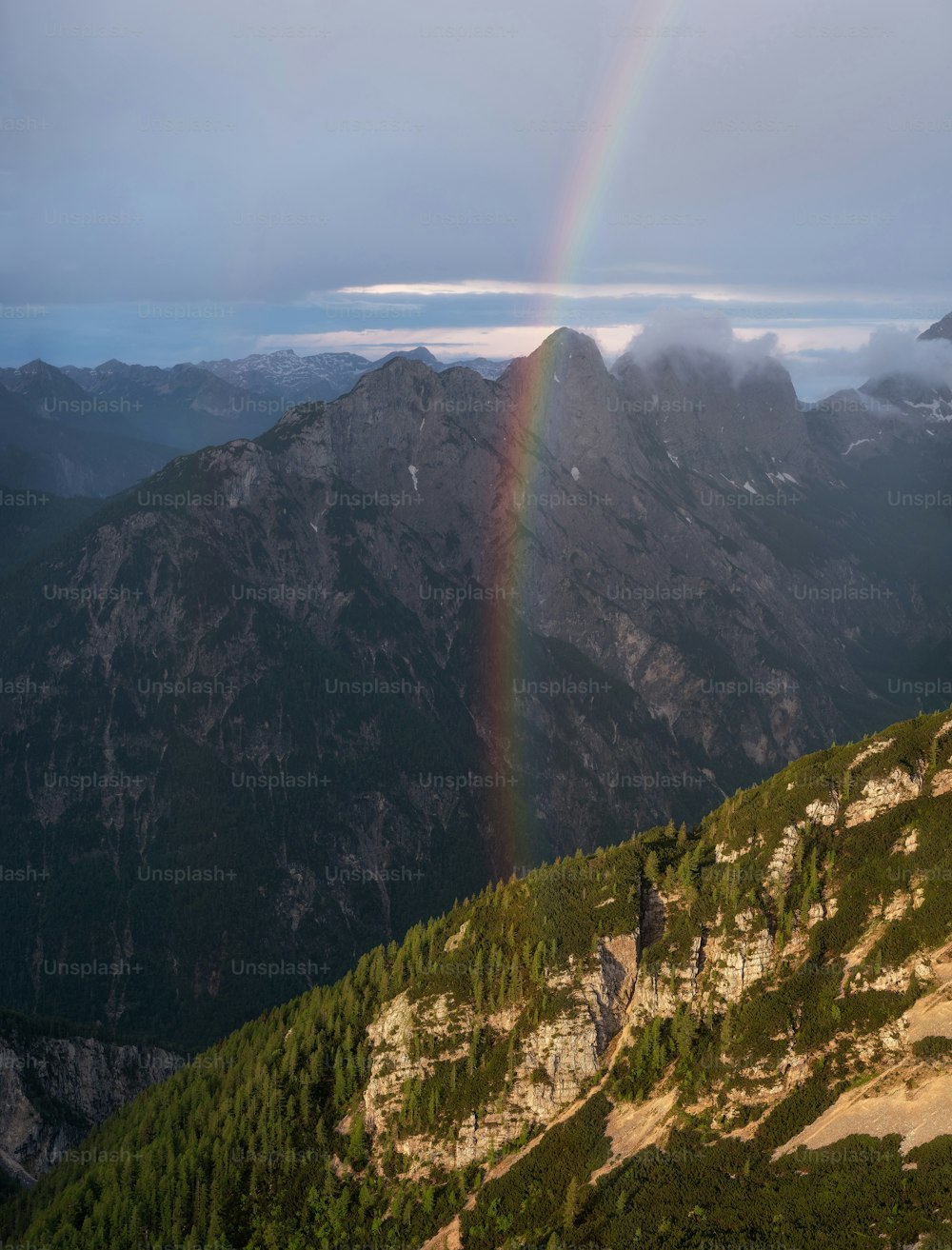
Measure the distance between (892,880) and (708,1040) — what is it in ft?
88.7

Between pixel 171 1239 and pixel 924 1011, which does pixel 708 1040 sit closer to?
pixel 924 1011

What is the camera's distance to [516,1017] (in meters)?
135

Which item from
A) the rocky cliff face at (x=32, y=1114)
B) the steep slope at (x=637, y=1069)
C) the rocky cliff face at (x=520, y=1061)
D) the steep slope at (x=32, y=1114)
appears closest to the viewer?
the steep slope at (x=637, y=1069)

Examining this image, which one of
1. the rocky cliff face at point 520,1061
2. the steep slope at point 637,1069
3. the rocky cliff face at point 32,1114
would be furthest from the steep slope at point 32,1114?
the rocky cliff face at point 520,1061

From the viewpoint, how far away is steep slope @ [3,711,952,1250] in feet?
347

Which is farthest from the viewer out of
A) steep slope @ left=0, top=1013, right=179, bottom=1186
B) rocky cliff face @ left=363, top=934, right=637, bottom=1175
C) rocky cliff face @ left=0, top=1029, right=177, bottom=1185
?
rocky cliff face @ left=0, top=1029, right=177, bottom=1185

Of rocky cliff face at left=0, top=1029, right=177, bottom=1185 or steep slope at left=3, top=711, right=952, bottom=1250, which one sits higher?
steep slope at left=3, top=711, right=952, bottom=1250

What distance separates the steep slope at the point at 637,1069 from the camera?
105875 mm

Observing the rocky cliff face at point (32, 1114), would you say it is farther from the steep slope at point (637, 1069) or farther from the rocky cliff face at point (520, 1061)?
the rocky cliff face at point (520, 1061)

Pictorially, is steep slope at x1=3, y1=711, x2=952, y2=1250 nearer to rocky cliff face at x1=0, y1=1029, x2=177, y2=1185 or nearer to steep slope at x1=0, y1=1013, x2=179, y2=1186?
rocky cliff face at x1=0, y1=1029, x2=177, y2=1185

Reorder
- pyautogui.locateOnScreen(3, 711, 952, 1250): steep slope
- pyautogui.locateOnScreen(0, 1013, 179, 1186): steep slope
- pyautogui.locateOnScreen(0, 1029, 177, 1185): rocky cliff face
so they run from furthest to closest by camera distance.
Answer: pyautogui.locateOnScreen(0, 1029, 177, 1185): rocky cliff face < pyautogui.locateOnScreen(0, 1013, 179, 1186): steep slope < pyautogui.locateOnScreen(3, 711, 952, 1250): steep slope

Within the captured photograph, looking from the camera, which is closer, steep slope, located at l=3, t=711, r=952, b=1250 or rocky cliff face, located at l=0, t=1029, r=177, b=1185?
steep slope, located at l=3, t=711, r=952, b=1250

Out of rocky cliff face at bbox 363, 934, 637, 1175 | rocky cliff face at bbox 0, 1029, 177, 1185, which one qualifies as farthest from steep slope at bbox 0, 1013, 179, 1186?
rocky cliff face at bbox 363, 934, 637, 1175

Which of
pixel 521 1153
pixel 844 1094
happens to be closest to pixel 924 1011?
pixel 844 1094
